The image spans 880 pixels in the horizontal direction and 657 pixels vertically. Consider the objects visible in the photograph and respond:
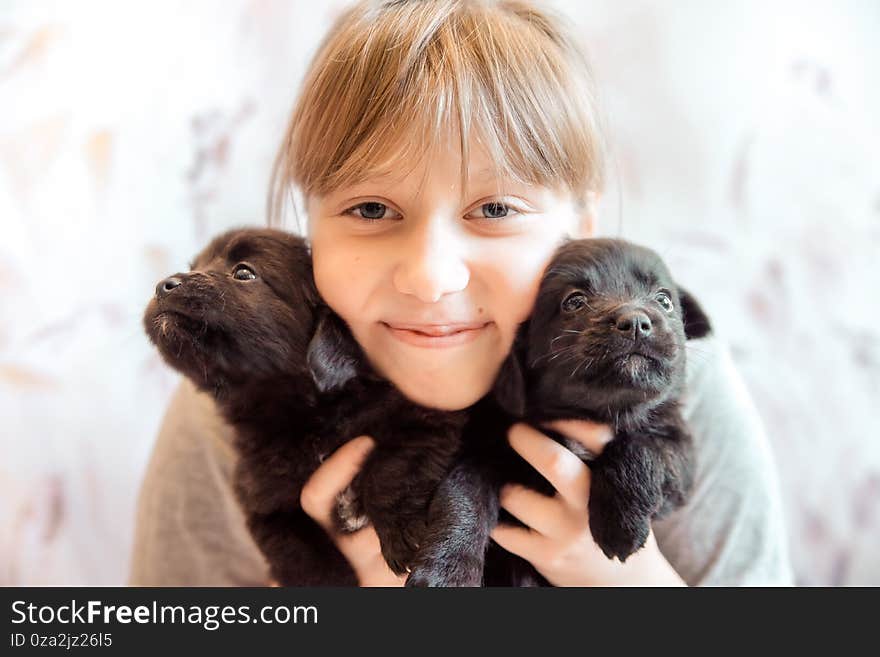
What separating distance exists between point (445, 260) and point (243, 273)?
0.37 m

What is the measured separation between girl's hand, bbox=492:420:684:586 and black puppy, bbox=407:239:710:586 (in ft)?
0.07

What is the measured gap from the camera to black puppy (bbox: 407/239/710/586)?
112 cm

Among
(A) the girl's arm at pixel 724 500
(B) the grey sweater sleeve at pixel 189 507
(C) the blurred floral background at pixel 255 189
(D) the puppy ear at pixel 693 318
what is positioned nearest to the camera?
(D) the puppy ear at pixel 693 318

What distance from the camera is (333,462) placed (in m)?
1.25

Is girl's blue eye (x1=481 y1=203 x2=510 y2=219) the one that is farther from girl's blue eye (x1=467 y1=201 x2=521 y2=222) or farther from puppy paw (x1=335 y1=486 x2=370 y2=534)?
puppy paw (x1=335 y1=486 x2=370 y2=534)

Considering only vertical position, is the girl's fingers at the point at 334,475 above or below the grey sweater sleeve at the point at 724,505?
above

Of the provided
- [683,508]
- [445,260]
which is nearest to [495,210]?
[445,260]

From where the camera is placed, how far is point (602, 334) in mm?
1125

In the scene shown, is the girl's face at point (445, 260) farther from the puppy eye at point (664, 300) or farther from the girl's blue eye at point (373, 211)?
the puppy eye at point (664, 300)

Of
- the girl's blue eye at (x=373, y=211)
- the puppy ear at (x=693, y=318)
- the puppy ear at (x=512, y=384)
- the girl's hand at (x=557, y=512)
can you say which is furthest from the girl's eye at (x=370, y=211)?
the puppy ear at (x=693, y=318)

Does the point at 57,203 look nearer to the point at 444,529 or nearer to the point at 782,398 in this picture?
the point at 444,529

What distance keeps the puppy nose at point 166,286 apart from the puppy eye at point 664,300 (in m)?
0.79

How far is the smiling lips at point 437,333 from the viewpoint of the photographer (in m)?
1.26

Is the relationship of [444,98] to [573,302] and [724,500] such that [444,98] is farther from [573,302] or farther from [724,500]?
[724,500]
